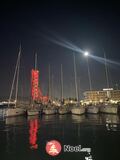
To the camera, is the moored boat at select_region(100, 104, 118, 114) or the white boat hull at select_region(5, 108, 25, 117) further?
the moored boat at select_region(100, 104, 118, 114)

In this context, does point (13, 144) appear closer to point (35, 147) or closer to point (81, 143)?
point (35, 147)

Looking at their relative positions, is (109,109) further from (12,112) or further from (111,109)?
(12,112)

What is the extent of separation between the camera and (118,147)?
18750mm

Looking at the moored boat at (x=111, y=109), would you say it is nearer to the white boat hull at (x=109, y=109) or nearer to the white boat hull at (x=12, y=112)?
the white boat hull at (x=109, y=109)

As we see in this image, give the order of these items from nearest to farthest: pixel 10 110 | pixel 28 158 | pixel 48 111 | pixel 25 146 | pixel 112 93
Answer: pixel 28 158
pixel 25 146
pixel 10 110
pixel 48 111
pixel 112 93

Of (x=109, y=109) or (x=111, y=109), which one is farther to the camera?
(x=109, y=109)

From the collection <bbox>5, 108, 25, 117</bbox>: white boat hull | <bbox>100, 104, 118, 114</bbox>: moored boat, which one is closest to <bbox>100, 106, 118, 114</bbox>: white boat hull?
<bbox>100, 104, 118, 114</bbox>: moored boat

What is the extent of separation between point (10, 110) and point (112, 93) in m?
154

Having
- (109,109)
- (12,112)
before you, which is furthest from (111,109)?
(12,112)

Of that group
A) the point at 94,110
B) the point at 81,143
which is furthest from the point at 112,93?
the point at 81,143

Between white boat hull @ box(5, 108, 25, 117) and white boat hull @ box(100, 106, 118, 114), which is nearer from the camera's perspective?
white boat hull @ box(5, 108, 25, 117)

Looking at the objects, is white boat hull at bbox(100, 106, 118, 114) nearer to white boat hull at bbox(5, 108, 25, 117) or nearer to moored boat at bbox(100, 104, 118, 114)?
moored boat at bbox(100, 104, 118, 114)

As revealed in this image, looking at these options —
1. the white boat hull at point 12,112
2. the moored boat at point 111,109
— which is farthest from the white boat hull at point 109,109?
the white boat hull at point 12,112

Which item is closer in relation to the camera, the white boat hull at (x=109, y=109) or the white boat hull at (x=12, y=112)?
the white boat hull at (x=12, y=112)
